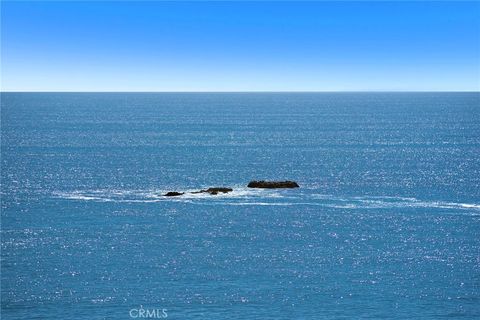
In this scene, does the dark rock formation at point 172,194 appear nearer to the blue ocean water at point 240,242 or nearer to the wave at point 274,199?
the wave at point 274,199

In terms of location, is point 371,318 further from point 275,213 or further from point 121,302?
point 275,213

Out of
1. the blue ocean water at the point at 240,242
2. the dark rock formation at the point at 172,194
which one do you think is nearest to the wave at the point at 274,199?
the blue ocean water at the point at 240,242

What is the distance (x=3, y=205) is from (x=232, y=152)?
78.5m

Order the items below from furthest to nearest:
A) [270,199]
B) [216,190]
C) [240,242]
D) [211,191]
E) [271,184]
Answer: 1. [271,184]
2. [216,190]
3. [211,191]
4. [270,199]
5. [240,242]

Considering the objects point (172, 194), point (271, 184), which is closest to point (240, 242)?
point (172, 194)

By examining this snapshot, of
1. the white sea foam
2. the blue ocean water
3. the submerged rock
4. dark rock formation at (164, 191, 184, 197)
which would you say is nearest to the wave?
the white sea foam

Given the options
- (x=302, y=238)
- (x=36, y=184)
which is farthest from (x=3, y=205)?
(x=302, y=238)

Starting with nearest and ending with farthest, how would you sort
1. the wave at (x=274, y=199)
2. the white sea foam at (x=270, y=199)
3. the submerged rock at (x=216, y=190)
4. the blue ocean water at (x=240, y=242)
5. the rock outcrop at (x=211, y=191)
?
1. the blue ocean water at (x=240, y=242)
2. the wave at (x=274, y=199)
3. the white sea foam at (x=270, y=199)
4. the rock outcrop at (x=211, y=191)
5. the submerged rock at (x=216, y=190)

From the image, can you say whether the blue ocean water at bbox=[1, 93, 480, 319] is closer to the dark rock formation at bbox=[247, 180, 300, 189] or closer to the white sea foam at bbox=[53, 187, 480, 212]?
the white sea foam at bbox=[53, 187, 480, 212]

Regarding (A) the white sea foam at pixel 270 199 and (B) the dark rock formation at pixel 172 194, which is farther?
(B) the dark rock formation at pixel 172 194

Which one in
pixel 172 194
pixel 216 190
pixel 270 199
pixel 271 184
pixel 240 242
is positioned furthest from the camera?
pixel 271 184

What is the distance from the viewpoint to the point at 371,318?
64688 millimetres

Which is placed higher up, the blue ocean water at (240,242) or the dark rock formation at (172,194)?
the dark rock formation at (172,194)

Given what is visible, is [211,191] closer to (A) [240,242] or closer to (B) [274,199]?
(B) [274,199]
